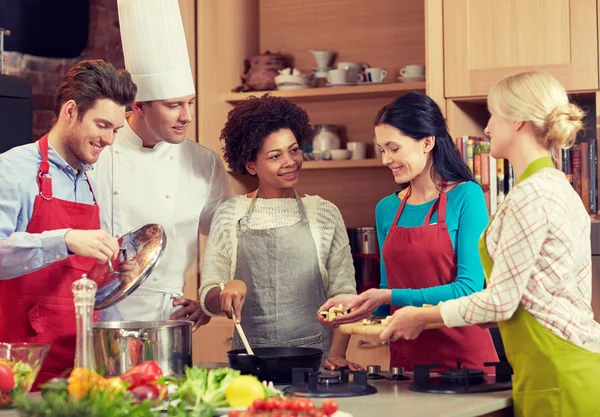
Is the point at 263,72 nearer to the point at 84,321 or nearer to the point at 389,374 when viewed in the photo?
the point at 389,374

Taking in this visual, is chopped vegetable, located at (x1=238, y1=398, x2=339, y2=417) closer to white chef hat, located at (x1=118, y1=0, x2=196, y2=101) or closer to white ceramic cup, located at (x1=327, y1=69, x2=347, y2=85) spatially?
white chef hat, located at (x1=118, y1=0, x2=196, y2=101)

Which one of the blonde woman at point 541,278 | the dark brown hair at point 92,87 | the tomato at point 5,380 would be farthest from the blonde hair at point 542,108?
→ the tomato at point 5,380

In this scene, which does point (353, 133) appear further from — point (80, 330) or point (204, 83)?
point (80, 330)

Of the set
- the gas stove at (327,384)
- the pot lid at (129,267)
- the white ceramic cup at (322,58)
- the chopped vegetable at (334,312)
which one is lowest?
the gas stove at (327,384)

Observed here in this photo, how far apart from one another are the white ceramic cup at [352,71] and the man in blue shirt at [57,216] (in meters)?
1.53

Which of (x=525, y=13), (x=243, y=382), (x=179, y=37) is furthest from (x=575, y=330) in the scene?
(x=525, y=13)

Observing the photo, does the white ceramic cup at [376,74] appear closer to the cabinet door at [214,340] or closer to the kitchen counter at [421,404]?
the cabinet door at [214,340]

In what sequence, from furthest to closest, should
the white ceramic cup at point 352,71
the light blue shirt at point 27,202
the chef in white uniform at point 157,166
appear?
1. the white ceramic cup at point 352,71
2. the chef in white uniform at point 157,166
3. the light blue shirt at point 27,202

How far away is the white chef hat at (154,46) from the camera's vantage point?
9.05ft

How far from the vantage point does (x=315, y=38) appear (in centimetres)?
413

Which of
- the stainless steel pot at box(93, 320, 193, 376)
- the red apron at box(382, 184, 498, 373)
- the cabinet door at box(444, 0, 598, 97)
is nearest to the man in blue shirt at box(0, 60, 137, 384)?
the stainless steel pot at box(93, 320, 193, 376)

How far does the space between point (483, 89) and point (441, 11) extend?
1.09 ft

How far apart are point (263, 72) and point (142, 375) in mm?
2460

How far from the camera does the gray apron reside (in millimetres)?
2572
